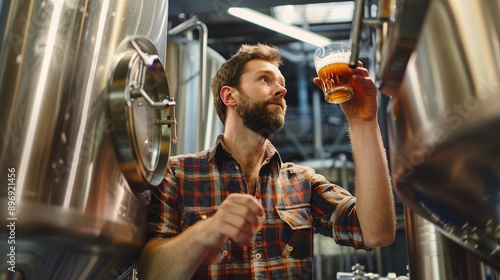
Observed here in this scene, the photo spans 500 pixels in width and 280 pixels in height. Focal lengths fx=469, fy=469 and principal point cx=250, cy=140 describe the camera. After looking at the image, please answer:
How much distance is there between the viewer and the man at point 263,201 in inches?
54.9

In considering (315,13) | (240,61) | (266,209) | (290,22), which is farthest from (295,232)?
(290,22)

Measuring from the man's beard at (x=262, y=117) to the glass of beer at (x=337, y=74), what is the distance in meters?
0.48

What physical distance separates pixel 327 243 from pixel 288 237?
388 cm

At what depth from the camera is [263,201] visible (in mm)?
1791

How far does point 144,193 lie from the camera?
55.2 inches

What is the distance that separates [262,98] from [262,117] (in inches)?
4.4

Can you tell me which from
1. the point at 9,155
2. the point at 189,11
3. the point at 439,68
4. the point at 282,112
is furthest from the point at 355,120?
the point at 189,11

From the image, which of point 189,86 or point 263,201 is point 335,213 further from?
point 189,86

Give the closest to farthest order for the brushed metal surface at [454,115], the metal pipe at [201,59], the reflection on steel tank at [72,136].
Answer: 1. the brushed metal surface at [454,115]
2. the reflection on steel tank at [72,136]
3. the metal pipe at [201,59]

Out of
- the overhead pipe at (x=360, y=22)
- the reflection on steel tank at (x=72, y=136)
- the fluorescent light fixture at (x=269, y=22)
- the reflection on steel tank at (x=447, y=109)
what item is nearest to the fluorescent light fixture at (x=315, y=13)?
the fluorescent light fixture at (x=269, y=22)

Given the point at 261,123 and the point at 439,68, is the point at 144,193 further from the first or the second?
the point at 439,68

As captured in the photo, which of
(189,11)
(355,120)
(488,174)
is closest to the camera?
(488,174)

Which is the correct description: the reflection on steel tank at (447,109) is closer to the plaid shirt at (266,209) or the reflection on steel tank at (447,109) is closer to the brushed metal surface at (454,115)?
the brushed metal surface at (454,115)

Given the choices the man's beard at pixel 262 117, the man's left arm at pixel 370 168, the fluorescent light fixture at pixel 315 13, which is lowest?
the man's left arm at pixel 370 168
